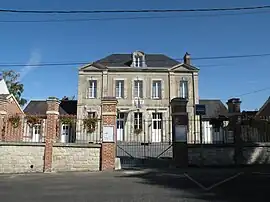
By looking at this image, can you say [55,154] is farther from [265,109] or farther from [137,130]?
[265,109]

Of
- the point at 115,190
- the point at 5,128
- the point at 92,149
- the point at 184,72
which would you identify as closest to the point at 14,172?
the point at 5,128

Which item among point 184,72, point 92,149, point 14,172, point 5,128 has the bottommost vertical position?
point 14,172

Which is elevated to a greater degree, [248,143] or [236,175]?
[248,143]

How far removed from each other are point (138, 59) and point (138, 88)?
3.81 m

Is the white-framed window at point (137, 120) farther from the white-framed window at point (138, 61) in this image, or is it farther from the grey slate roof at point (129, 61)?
the grey slate roof at point (129, 61)

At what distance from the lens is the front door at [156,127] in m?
31.4

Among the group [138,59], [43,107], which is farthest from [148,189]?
[43,107]

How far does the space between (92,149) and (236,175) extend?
20.2ft

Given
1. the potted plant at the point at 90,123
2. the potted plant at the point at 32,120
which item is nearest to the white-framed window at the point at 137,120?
the potted plant at the point at 90,123

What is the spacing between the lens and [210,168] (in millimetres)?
13875

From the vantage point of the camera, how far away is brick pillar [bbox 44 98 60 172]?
548 inches

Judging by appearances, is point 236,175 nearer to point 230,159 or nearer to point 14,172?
point 230,159

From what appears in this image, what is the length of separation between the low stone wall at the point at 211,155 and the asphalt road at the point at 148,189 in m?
2.90

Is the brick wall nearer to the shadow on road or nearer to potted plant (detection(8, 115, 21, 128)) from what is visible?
potted plant (detection(8, 115, 21, 128))
